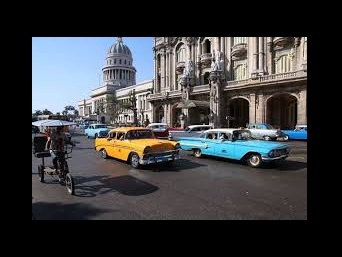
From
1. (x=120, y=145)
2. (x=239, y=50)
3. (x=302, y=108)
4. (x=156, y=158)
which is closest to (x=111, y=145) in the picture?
(x=120, y=145)

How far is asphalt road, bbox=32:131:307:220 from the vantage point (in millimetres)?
5227

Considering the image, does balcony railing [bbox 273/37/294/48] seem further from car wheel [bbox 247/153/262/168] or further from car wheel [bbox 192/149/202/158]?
car wheel [bbox 247/153/262/168]

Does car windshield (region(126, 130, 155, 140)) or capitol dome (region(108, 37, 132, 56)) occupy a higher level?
capitol dome (region(108, 37, 132, 56))

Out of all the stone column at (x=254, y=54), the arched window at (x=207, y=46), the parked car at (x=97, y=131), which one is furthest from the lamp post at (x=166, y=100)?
the parked car at (x=97, y=131)

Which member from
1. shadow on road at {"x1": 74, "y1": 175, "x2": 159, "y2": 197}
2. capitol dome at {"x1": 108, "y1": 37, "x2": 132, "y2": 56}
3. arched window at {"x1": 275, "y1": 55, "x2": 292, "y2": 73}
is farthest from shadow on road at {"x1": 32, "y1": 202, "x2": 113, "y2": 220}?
capitol dome at {"x1": 108, "y1": 37, "x2": 132, "y2": 56}

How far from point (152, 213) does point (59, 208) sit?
82.4 inches

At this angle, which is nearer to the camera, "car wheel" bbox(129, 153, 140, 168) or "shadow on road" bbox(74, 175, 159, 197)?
"shadow on road" bbox(74, 175, 159, 197)

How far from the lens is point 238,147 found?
10234mm

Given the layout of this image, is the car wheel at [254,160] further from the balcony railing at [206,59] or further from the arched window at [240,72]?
the balcony railing at [206,59]

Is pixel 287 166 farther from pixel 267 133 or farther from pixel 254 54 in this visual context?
pixel 254 54

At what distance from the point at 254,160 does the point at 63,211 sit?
7.07m
